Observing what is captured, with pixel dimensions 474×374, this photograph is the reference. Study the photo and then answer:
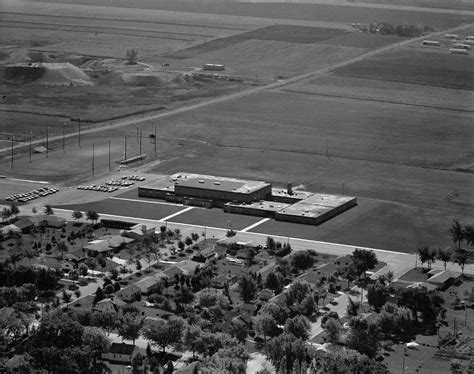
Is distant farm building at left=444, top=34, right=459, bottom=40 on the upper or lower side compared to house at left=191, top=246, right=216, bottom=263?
lower

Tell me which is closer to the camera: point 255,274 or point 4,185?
point 255,274

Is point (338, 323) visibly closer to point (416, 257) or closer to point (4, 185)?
point (416, 257)

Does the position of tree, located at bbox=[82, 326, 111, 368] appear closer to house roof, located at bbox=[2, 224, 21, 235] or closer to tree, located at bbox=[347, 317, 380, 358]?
tree, located at bbox=[347, 317, 380, 358]

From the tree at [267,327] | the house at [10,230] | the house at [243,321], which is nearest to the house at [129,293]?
the house at [243,321]

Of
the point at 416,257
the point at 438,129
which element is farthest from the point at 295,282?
the point at 438,129

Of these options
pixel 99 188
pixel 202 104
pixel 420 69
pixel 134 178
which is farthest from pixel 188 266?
→ pixel 420 69

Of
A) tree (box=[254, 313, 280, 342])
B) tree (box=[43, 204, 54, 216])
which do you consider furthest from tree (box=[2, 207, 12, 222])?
tree (box=[254, 313, 280, 342])
